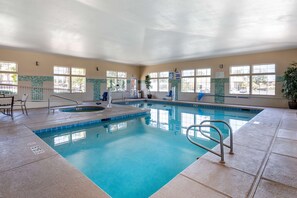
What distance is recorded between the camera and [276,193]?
153cm

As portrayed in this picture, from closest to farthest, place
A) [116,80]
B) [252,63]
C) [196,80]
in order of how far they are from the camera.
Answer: [252,63] → [196,80] → [116,80]

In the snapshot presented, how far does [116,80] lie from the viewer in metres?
11.6

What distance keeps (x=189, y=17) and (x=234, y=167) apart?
356cm

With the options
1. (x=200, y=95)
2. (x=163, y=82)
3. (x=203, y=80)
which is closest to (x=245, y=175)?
(x=200, y=95)

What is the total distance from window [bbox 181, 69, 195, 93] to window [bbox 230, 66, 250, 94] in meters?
2.30

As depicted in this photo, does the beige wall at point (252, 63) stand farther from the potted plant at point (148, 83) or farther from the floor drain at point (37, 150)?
the floor drain at point (37, 150)

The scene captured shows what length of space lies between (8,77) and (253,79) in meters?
11.8

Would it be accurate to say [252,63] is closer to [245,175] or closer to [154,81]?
[154,81]

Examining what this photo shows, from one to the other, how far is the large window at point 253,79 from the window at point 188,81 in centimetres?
232

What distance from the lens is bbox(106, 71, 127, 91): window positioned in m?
11.1

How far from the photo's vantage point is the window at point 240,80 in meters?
8.41

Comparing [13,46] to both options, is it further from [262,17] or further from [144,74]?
[262,17]

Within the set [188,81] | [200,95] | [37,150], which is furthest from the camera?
[188,81]

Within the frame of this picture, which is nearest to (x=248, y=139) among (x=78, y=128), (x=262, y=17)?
(x=262, y=17)
